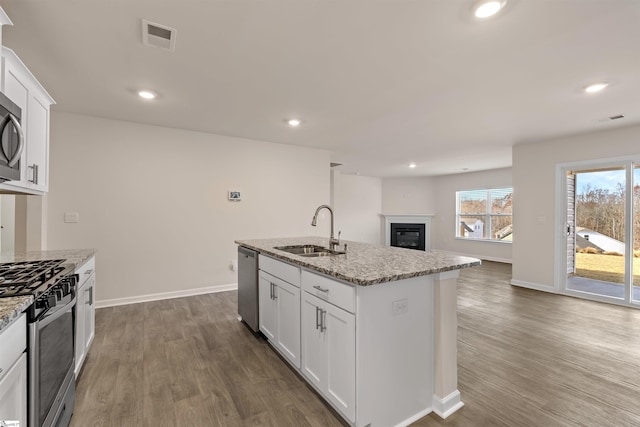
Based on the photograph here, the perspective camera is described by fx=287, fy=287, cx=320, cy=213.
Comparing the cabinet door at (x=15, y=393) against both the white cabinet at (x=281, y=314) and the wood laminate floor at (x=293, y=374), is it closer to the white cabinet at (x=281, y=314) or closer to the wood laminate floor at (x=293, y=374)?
the wood laminate floor at (x=293, y=374)

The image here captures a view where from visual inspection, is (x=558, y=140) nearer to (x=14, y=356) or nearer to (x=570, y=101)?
(x=570, y=101)

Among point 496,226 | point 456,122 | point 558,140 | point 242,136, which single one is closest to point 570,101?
point 456,122

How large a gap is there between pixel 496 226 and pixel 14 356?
8714 mm

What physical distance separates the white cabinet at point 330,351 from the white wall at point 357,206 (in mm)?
6385

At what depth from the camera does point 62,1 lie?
1.65 metres

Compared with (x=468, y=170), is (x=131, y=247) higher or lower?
lower

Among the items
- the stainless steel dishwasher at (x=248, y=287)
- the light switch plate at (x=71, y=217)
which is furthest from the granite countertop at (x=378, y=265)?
the light switch plate at (x=71, y=217)

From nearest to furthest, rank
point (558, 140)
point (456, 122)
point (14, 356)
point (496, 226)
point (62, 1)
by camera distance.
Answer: point (14, 356) → point (62, 1) → point (456, 122) → point (558, 140) → point (496, 226)

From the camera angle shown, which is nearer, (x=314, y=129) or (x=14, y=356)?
(x=14, y=356)

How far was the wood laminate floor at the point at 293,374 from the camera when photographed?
1.73 metres

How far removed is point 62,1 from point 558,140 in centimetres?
587

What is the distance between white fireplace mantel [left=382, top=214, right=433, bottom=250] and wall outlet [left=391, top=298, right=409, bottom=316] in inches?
304

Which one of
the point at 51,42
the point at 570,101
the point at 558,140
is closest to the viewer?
the point at 51,42

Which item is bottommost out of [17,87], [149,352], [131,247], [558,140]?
[149,352]
